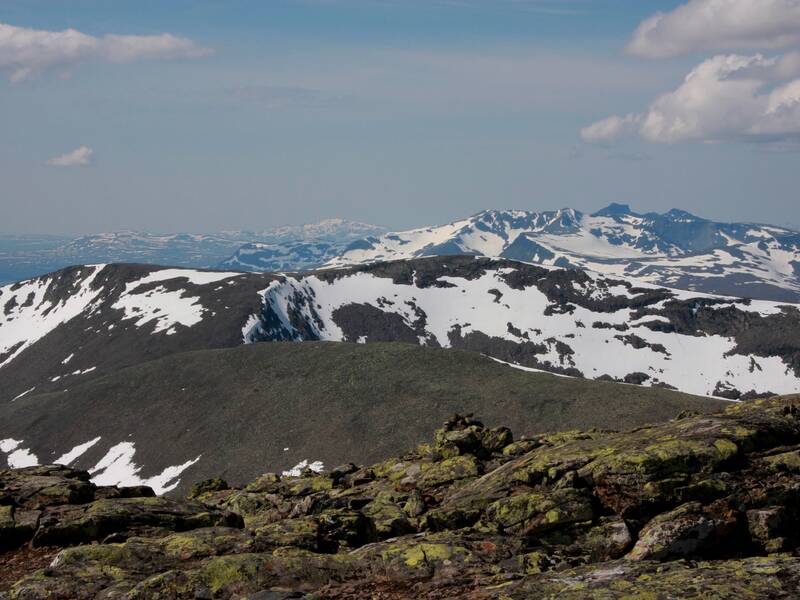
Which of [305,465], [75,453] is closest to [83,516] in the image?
[305,465]

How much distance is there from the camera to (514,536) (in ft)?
63.7

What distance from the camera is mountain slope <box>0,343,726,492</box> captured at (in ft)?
318

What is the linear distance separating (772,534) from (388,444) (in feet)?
265

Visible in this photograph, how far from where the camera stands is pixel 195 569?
1783 cm

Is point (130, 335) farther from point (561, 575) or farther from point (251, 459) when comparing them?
point (561, 575)

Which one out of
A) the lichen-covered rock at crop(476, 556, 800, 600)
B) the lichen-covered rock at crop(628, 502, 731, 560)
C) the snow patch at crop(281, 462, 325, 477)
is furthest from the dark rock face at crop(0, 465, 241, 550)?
the snow patch at crop(281, 462, 325, 477)

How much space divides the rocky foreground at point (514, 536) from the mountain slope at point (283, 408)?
69.5 m


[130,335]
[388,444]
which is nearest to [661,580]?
[388,444]

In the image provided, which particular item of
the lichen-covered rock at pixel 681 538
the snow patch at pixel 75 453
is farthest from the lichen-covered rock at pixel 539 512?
the snow patch at pixel 75 453

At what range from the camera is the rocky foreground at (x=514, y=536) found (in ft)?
50.7

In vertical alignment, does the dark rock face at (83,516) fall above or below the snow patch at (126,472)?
above

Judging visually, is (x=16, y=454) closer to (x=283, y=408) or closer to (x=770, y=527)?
(x=283, y=408)

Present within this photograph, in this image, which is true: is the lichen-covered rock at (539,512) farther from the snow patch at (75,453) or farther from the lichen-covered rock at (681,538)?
the snow patch at (75,453)

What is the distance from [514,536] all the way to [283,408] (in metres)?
95.6
